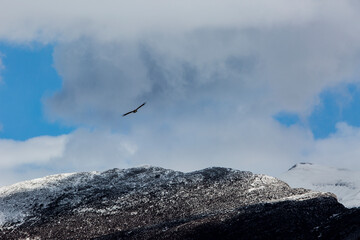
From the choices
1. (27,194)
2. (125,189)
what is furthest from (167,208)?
(27,194)

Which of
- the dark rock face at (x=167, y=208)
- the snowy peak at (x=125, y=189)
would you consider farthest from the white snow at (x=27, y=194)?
the dark rock face at (x=167, y=208)

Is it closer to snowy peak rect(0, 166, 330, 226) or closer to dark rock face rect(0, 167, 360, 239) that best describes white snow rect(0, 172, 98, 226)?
snowy peak rect(0, 166, 330, 226)

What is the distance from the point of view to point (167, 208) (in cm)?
8481

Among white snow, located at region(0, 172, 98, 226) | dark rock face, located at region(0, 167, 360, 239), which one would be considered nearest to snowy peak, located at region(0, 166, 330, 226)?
white snow, located at region(0, 172, 98, 226)

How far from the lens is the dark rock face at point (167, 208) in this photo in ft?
217

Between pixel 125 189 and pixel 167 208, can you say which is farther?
pixel 125 189

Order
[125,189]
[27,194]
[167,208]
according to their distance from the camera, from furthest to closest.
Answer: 1. [27,194]
2. [125,189]
3. [167,208]

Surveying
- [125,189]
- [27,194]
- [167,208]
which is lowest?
[167,208]

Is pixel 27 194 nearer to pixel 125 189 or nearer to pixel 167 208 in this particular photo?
pixel 125 189

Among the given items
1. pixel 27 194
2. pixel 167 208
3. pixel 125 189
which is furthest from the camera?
pixel 27 194

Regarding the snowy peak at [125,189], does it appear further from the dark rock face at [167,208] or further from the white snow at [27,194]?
the dark rock face at [167,208]

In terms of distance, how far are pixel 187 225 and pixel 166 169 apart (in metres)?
30.7

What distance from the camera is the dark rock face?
66.1 metres

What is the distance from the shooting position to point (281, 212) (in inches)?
2689
